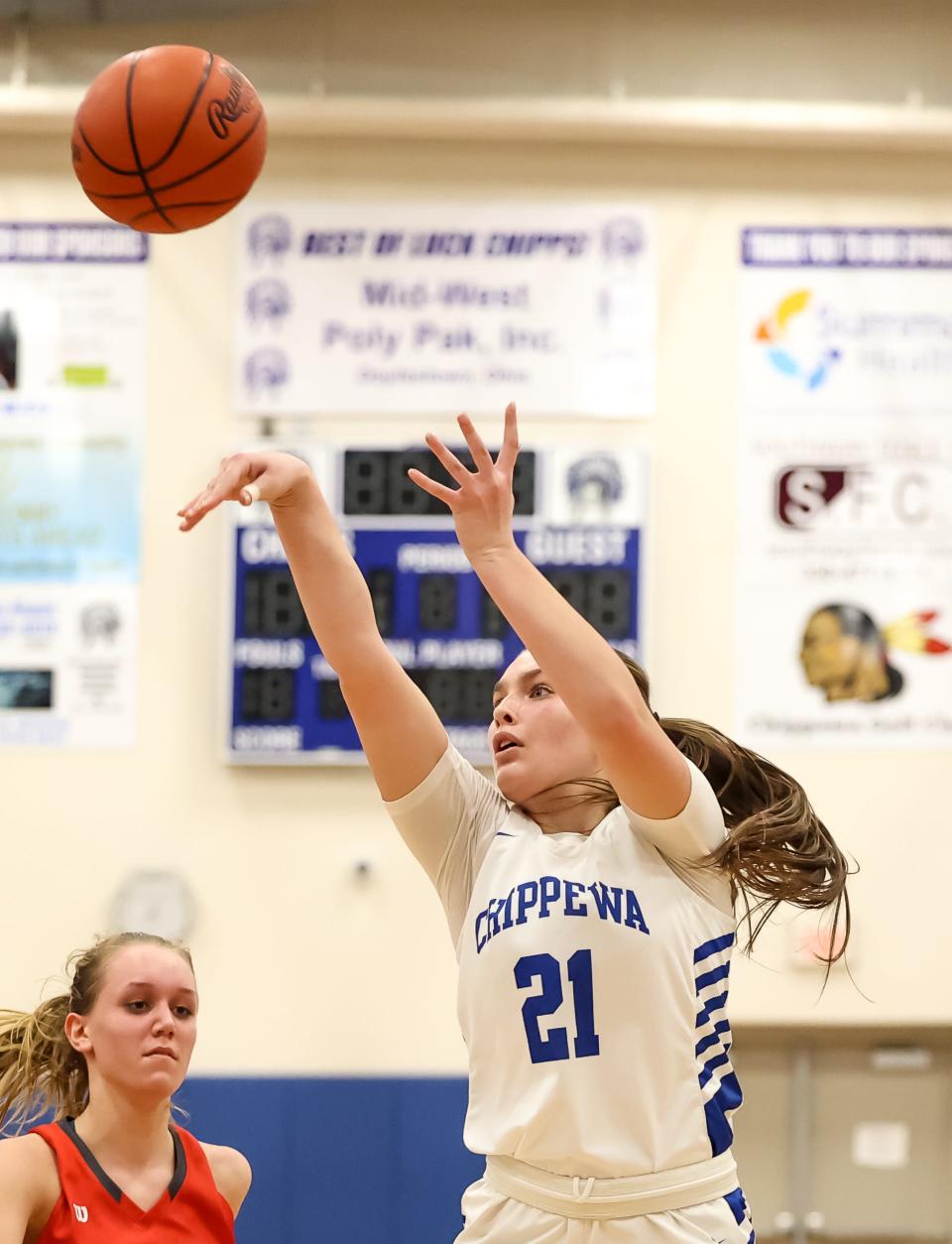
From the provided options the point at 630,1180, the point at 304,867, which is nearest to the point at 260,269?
the point at 304,867

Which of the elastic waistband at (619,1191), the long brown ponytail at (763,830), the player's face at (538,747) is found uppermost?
the player's face at (538,747)

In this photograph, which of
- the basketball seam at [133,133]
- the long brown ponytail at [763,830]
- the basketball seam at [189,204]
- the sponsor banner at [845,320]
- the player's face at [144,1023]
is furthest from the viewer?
the sponsor banner at [845,320]

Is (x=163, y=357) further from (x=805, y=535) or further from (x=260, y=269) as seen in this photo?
(x=805, y=535)

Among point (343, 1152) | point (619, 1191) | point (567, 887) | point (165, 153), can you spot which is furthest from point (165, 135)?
point (343, 1152)

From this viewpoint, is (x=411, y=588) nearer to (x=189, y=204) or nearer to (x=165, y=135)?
(x=189, y=204)

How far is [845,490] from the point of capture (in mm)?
5586

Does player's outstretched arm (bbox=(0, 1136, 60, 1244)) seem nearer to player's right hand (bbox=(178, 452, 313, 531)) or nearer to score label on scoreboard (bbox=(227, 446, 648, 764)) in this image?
player's right hand (bbox=(178, 452, 313, 531))

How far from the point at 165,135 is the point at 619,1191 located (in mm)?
2488

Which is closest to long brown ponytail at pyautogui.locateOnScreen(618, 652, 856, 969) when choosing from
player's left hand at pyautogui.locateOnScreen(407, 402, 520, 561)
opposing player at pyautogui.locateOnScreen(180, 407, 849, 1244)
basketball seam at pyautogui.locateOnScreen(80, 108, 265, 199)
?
opposing player at pyautogui.locateOnScreen(180, 407, 849, 1244)

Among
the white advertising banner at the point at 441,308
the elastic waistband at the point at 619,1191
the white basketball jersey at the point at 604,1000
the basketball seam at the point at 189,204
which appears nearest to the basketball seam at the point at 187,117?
the basketball seam at the point at 189,204

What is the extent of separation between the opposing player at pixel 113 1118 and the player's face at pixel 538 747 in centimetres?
82

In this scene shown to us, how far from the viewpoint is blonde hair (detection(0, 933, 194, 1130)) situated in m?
2.91

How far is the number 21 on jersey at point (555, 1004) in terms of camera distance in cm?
226

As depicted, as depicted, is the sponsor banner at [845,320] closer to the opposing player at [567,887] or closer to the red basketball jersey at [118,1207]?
the opposing player at [567,887]
